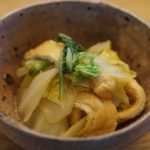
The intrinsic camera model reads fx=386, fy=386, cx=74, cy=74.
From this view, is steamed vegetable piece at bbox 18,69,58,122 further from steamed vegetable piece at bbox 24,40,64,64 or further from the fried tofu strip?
the fried tofu strip

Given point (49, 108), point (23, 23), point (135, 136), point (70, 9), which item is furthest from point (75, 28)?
point (135, 136)

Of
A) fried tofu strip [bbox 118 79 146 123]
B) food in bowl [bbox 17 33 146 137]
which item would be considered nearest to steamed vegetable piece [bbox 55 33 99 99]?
food in bowl [bbox 17 33 146 137]

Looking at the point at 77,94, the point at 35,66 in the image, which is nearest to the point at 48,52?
the point at 35,66

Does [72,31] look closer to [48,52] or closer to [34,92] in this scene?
[48,52]

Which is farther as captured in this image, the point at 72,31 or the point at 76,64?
the point at 72,31

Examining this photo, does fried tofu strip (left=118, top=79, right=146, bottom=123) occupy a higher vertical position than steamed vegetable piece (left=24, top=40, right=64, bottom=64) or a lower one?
lower

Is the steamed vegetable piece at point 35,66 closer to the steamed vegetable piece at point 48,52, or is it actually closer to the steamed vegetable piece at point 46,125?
the steamed vegetable piece at point 48,52

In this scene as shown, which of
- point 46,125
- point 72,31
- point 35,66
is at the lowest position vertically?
point 46,125
